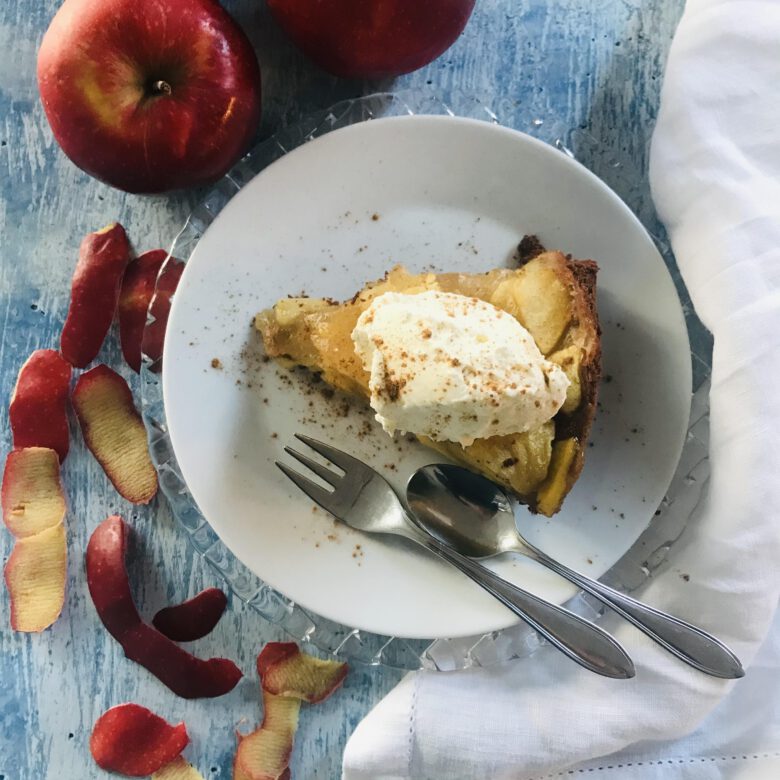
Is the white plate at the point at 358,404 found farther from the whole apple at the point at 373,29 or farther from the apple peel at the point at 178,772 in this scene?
the apple peel at the point at 178,772

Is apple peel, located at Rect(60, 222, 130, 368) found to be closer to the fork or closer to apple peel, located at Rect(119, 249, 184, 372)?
apple peel, located at Rect(119, 249, 184, 372)

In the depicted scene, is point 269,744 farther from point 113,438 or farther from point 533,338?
point 533,338

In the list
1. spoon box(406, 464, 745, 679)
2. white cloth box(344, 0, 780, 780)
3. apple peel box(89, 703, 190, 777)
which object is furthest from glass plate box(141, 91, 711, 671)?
apple peel box(89, 703, 190, 777)

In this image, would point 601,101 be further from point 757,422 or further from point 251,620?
point 251,620

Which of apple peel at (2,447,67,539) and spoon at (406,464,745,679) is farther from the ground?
spoon at (406,464,745,679)

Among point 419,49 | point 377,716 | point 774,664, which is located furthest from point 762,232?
point 377,716

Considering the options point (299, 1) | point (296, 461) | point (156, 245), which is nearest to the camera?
point (299, 1)

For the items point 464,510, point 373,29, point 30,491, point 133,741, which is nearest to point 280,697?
point 133,741
